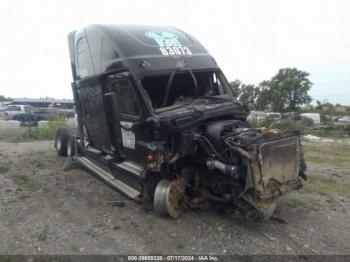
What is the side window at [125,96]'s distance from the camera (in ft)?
19.3

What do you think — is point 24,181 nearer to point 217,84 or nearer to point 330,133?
point 217,84

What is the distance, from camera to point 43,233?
4.83 m

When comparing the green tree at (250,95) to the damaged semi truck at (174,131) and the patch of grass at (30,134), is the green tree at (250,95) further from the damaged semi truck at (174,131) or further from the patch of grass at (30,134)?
the damaged semi truck at (174,131)

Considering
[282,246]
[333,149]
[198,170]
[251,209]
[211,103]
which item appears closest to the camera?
[282,246]

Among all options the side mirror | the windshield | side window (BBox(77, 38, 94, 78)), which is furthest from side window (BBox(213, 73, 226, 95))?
side window (BBox(77, 38, 94, 78))

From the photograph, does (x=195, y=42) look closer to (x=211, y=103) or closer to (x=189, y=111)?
(x=211, y=103)

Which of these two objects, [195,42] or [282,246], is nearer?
[282,246]

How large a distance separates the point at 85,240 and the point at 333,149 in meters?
11.8

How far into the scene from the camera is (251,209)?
5.12 meters

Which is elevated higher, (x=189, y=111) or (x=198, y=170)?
(x=189, y=111)

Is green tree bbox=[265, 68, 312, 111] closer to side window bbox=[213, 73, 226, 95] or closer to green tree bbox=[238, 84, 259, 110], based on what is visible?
green tree bbox=[238, 84, 259, 110]

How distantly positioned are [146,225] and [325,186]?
4.18 m

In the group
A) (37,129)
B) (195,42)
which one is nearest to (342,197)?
(195,42)

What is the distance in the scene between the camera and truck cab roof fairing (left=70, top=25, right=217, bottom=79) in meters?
5.97
